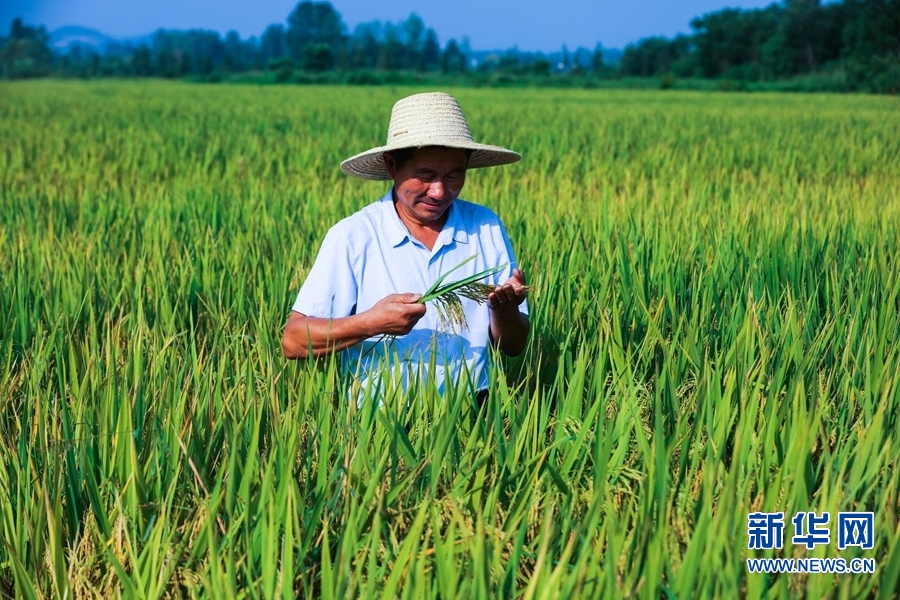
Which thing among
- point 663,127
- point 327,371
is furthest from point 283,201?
point 663,127

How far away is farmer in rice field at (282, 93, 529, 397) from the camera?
1.80 metres

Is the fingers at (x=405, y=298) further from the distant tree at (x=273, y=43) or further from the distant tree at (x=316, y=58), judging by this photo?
the distant tree at (x=273, y=43)

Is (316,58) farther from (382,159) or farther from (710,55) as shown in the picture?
(382,159)

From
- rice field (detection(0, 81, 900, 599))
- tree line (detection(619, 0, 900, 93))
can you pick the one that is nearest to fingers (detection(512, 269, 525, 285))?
rice field (detection(0, 81, 900, 599))

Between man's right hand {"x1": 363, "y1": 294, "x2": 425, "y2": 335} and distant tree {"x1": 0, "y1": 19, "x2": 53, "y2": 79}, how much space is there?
5803cm

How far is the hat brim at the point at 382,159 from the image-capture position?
1.85 metres

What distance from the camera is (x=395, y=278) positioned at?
189 centimetres

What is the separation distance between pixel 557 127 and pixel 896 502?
30.4 feet

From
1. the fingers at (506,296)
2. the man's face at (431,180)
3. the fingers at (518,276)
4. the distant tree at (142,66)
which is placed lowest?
the fingers at (506,296)

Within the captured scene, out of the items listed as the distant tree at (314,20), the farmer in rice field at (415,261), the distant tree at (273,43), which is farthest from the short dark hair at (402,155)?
the distant tree at (273,43)

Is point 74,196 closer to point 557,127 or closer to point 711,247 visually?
point 711,247

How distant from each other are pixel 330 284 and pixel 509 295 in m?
0.38

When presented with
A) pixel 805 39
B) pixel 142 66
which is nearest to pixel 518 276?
pixel 805 39

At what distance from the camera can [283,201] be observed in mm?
4348
